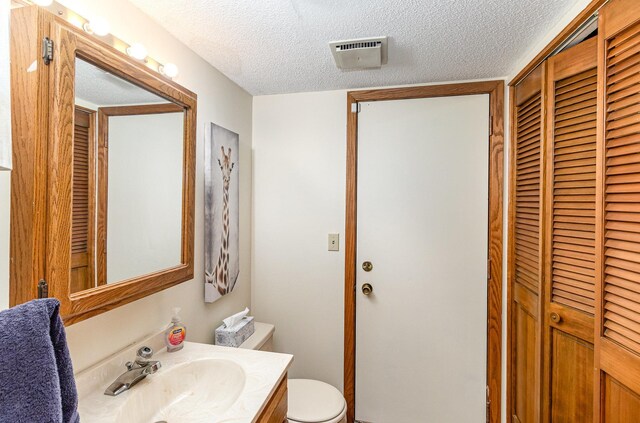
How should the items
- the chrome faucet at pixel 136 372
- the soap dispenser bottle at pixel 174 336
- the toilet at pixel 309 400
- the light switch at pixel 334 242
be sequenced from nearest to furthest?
the chrome faucet at pixel 136 372, the soap dispenser bottle at pixel 174 336, the toilet at pixel 309 400, the light switch at pixel 334 242

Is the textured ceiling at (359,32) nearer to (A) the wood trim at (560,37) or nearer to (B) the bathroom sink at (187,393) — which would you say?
(A) the wood trim at (560,37)

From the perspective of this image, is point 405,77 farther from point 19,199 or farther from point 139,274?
point 19,199

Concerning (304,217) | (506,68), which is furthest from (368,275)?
(506,68)

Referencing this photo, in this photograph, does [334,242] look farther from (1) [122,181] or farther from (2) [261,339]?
(1) [122,181]

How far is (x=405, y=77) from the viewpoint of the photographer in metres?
1.83

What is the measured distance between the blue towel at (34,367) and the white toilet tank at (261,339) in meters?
1.14

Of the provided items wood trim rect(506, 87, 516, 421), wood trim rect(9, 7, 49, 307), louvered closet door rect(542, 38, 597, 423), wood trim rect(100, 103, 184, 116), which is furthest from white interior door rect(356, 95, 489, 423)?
wood trim rect(9, 7, 49, 307)

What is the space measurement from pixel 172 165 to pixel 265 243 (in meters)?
0.98

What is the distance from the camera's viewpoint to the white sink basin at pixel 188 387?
0.95m

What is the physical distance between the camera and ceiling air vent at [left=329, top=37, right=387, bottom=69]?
4.73ft

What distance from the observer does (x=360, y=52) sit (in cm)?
149

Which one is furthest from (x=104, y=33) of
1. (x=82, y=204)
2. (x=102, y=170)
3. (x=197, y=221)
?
(x=197, y=221)

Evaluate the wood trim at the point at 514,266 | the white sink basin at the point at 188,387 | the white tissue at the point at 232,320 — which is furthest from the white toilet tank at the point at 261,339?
the wood trim at the point at 514,266

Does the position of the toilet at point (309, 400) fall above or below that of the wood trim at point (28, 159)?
below
